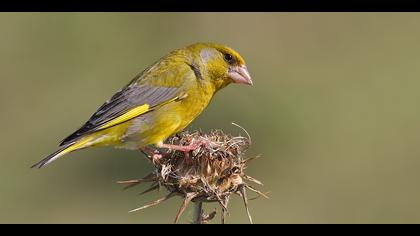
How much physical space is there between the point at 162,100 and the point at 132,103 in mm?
254

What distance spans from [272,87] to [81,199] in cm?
404

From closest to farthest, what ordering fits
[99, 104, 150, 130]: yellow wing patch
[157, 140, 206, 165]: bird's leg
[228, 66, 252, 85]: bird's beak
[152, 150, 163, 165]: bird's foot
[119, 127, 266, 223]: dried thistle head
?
[119, 127, 266, 223]: dried thistle head, [157, 140, 206, 165]: bird's leg, [152, 150, 163, 165]: bird's foot, [99, 104, 150, 130]: yellow wing patch, [228, 66, 252, 85]: bird's beak

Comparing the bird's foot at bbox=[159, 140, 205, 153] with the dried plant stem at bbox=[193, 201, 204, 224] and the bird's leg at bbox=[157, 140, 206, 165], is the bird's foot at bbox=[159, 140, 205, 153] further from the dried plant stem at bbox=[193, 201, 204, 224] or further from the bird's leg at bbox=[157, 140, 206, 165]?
the dried plant stem at bbox=[193, 201, 204, 224]

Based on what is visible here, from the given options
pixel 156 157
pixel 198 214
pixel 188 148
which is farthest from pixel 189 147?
pixel 198 214

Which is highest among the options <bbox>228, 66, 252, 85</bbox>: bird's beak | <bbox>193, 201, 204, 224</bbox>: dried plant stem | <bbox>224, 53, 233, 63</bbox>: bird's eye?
<bbox>224, 53, 233, 63</bbox>: bird's eye

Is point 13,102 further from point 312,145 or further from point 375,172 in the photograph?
point 375,172

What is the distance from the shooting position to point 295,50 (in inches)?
648

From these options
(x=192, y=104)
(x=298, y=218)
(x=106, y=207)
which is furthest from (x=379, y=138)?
(x=192, y=104)

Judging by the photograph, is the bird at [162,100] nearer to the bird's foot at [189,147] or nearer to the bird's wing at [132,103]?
the bird's wing at [132,103]

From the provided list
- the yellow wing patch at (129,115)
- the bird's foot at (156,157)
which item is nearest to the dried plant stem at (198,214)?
the bird's foot at (156,157)

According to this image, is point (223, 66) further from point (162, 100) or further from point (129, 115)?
point (129, 115)

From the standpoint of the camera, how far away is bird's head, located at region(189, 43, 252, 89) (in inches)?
307

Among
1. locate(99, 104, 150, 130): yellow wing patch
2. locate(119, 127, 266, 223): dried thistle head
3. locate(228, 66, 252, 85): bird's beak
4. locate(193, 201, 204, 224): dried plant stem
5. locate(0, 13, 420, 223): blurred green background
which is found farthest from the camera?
locate(0, 13, 420, 223): blurred green background

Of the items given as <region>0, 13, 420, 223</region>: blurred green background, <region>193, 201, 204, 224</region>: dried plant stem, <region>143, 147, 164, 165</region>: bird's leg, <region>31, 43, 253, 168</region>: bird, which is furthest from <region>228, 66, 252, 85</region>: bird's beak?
<region>0, 13, 420, 223</region>: blurred green background
